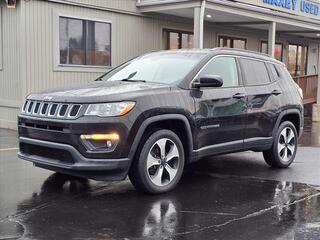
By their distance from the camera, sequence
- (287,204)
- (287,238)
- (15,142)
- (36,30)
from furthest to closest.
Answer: (36,30) < (15,142) < (287,204) < (287,238)

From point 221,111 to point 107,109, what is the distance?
1.80m

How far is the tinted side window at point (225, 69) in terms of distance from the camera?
6.70 m

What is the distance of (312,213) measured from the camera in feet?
17.7

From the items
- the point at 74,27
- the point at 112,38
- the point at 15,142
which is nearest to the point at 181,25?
the point at 112,38

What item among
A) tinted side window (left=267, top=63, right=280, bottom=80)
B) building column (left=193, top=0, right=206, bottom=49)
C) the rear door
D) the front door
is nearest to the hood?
the front door

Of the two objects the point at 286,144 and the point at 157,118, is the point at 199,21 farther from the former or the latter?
the point at 157,118

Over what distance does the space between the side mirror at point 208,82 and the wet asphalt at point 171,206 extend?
4.43 ft

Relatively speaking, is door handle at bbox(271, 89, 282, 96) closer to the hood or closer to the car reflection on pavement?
the car reflection on pavement

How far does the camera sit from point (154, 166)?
588 centimetres

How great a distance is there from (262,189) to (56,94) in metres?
2.91

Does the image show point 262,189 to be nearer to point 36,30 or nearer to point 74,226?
point 74,226

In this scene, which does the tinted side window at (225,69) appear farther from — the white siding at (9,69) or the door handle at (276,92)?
Answer: the white siding at (9,69)

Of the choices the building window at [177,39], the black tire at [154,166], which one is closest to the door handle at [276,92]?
the black tire at [154,166]

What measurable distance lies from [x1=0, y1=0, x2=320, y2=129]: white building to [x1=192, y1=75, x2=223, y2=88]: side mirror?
697 cm
